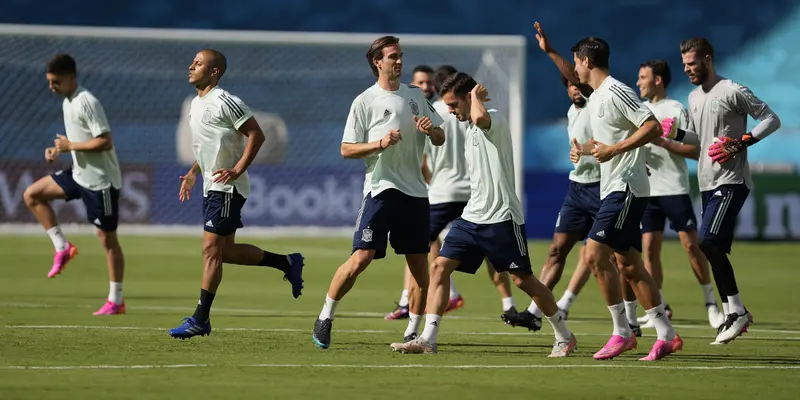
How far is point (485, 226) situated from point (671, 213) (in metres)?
3.57

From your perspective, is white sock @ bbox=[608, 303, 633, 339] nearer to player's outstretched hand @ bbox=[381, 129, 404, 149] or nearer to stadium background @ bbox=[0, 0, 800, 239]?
player's outstretched hand @ bbox=[381, 129, 404, 149]

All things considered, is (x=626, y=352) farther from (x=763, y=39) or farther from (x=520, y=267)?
(x=763, y=39)

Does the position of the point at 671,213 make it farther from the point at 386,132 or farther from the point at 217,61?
the point at 217,61

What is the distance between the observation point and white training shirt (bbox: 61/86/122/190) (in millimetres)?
12445

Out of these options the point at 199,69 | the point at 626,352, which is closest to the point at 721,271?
the point at 626,352

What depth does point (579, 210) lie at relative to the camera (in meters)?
11.4

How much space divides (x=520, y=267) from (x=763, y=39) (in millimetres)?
25186

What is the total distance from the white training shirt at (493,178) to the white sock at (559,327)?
68 centimetres

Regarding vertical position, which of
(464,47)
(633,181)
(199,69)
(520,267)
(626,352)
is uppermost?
(464,47)

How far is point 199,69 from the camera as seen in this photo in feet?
33.7

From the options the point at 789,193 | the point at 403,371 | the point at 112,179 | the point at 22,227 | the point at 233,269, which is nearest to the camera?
the point at 403,371

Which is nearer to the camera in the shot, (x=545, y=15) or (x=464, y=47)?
(x=464, y=47)

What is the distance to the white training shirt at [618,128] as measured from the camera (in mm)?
9000

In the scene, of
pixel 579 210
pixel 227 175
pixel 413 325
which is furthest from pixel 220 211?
pixel 579 210
